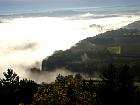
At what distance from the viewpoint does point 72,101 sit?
123 feet

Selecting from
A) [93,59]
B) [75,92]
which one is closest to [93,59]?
[93,59]

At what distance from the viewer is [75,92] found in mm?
37438

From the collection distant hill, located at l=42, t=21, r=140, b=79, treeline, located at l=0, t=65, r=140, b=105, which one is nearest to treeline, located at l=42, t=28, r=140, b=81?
distant hill, located at l=42, t=21, r=140, b=79

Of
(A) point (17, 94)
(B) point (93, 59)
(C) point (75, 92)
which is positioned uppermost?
(C) point (75, 92)

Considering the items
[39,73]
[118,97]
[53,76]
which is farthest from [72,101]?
[39,73]

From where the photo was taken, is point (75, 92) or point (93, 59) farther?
point (93, 59)

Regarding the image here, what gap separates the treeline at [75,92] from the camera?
36.0 metres

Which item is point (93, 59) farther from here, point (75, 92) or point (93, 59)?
point (75, 92)

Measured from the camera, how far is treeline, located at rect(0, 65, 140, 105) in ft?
118

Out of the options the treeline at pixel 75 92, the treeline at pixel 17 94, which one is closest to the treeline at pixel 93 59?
the treeline at pixel 75 92

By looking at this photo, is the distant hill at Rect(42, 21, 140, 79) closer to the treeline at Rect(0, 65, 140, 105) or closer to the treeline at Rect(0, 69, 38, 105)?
the treeline at Rect(0, 65, 140, 105)

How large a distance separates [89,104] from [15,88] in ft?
148

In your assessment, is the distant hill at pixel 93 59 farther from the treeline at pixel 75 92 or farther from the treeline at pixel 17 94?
the treeline at pixel 17 94

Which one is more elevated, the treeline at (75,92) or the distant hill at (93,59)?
the treeline at (75,92)
